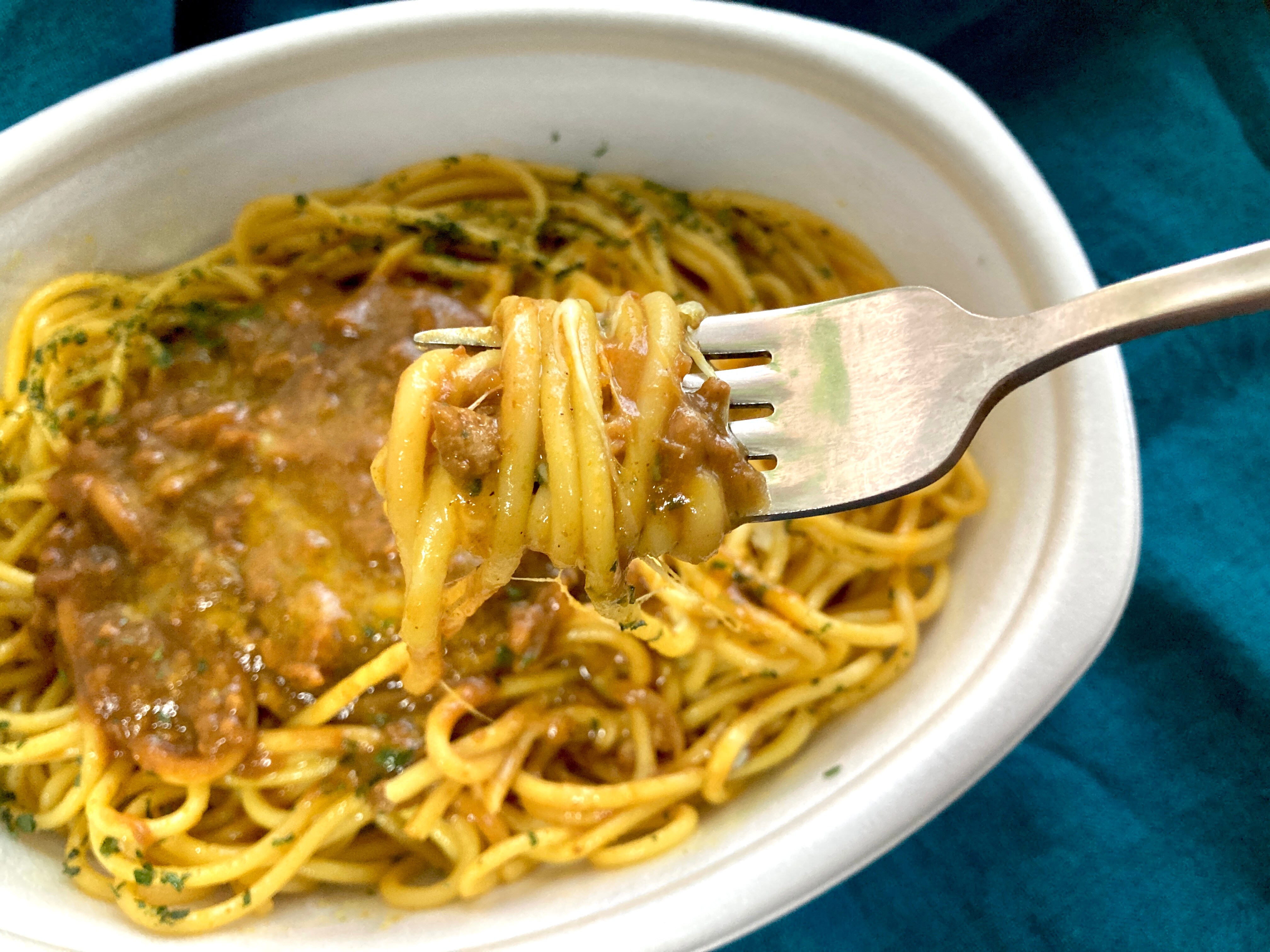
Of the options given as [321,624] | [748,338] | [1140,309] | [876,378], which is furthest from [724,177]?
[321,624]

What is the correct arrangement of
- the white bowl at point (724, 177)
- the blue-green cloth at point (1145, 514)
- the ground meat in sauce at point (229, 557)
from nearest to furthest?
the white bowl at point (724, 177), the ground meat in sauce at point (229, 557), the blue-green cloth at point (1145, 514)

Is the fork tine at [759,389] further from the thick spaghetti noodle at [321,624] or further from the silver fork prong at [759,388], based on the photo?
the thick spaghetti noodle at [321,624]

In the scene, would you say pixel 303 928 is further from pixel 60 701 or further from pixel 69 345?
pixel 69 345

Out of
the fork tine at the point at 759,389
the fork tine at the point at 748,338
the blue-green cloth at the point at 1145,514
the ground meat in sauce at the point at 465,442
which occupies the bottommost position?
the blue-green cloth at the point at 1145,514

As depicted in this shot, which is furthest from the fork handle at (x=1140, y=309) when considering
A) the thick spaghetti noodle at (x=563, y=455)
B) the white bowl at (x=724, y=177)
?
the white bowl at (x=724, y=177)

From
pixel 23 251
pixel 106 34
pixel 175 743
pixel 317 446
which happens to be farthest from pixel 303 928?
pixel 106 34

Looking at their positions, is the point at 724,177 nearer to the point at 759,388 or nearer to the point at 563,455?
the point at 759,388
